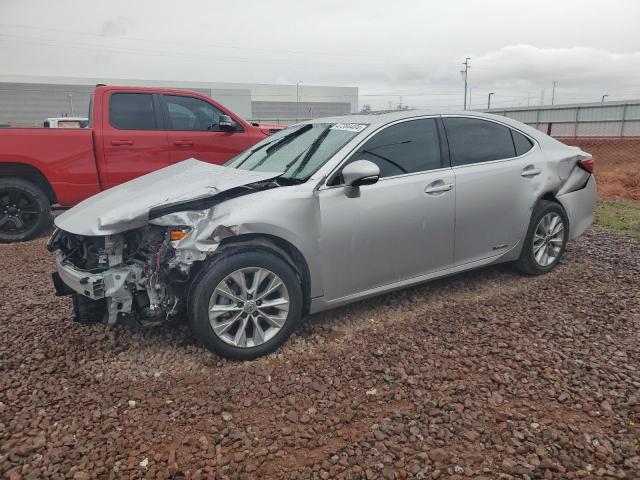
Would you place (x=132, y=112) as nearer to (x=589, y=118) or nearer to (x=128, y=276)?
(x=128, y=276)

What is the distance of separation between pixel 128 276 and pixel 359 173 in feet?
5.28

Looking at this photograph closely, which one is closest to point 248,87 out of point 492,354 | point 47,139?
point 47,139

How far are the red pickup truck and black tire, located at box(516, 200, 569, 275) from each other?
4.22 meters

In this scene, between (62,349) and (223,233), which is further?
(62,349)

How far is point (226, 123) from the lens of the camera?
6.50m

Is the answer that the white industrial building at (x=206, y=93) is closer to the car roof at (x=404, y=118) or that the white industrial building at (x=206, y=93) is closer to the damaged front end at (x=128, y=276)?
the car roof at (x=404, y=118)

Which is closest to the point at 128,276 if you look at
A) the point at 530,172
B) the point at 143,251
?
the point at 143,251

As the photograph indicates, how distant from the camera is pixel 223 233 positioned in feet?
9.39

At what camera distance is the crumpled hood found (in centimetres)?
285

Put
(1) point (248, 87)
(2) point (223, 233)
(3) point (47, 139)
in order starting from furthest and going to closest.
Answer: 1. (1) point (248, 87)
2. (3) point (47, 139)
3. (2) point (223, 233)

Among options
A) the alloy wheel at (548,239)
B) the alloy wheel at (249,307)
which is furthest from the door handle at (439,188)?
the alloy wheel at (249,307)

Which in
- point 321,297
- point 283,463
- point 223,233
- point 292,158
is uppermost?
point 292,158

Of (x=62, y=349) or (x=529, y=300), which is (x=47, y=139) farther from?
(x=529, y=300)

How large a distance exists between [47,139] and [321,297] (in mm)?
4626
